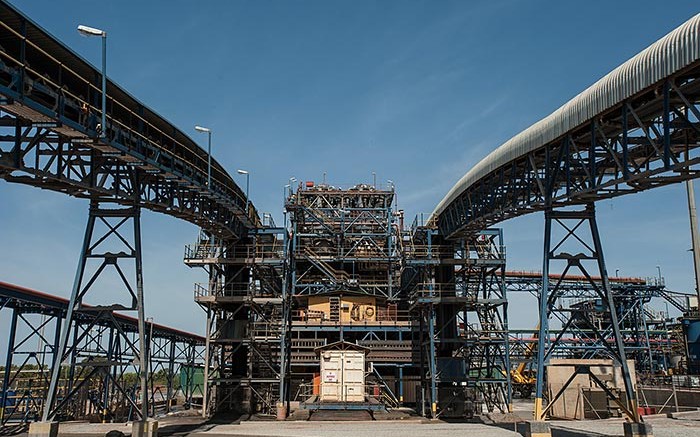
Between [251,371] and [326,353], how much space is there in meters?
5.78

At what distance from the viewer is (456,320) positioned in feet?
138

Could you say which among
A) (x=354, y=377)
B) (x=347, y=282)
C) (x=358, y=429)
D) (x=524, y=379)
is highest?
(x=347, y=282)

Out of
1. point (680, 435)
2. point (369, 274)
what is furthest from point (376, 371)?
point (680, 435)

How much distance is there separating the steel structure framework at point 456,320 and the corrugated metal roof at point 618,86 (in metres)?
13.6

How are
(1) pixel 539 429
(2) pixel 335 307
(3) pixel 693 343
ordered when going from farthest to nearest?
(3) pixel 693 343
(2) pixel 335 307
(1) pixel 539 429

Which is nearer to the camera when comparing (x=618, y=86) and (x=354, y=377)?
(x=618, y=86)

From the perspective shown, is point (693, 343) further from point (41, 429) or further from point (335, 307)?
point (41, 429)

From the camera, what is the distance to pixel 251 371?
40.9 meters

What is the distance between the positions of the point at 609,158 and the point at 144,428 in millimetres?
19810

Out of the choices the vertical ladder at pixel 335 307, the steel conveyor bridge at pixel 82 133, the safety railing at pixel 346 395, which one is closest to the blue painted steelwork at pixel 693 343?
the safety railing at pixel 346 395

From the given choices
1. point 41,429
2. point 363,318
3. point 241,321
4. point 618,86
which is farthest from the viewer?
point 363,318

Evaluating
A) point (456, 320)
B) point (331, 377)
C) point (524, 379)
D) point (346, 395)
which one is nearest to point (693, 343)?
point (524, 379)

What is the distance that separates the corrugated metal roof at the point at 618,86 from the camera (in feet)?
54.3

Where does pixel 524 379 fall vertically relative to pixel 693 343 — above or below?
below
